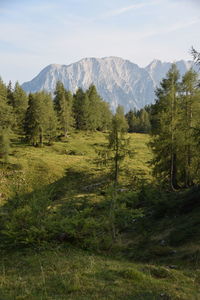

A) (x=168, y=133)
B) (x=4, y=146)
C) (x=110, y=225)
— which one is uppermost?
(x=168, y=133)

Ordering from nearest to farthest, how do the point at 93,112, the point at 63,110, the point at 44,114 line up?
the point at 44,114
the point at 63,110
the point at 93,112

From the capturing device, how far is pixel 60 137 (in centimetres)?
6406

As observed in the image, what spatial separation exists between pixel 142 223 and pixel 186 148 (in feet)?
35.6

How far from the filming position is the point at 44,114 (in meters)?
50.9

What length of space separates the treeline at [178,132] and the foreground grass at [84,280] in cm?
1823

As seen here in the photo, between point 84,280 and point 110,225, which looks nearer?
point 84,280

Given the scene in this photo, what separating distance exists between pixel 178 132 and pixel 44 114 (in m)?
31.6

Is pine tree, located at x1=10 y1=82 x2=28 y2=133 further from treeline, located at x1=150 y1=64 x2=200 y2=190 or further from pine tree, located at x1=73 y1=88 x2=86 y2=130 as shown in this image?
treeline, located at x1=150 y1=64 x2=200 y2=190

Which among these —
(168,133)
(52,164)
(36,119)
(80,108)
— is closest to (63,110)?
(80,108)

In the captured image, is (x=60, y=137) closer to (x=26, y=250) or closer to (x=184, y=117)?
(x=184, y=117)

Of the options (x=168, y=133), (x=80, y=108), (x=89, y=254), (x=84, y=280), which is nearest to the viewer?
(x=84, y=280)

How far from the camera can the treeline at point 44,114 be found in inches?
1984

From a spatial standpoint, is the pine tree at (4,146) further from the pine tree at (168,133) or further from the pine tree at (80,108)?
the pine tree at (80,108)

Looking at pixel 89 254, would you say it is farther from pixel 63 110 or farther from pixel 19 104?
pixel 19 104
